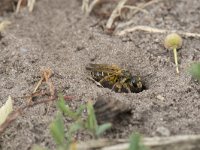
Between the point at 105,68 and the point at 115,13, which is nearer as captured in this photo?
the point at 105,68

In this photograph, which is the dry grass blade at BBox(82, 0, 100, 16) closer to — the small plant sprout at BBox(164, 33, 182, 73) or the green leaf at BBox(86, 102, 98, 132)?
the small plant sprout at BBox(164, 33, 182, 73)

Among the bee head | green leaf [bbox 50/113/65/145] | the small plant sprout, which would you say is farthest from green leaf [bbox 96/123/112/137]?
the small plant sprout

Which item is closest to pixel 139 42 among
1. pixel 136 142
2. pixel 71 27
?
pixel 71 27

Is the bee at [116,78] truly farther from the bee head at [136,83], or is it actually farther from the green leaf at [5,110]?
the green leaf at [5,110]

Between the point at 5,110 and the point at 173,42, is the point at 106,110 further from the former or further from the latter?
the point at 173,42

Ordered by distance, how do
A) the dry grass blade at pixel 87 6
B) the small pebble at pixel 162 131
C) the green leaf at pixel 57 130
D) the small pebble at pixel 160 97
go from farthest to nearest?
the dry grass blade at pixel 87 6
the small pebble at pixel 160 97
the small pebble at pixel 162 131
the green leaf at pixel 57 130

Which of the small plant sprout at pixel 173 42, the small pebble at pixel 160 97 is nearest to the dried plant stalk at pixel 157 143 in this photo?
the small pebble at pixel 160 97

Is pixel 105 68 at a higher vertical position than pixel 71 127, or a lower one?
higher

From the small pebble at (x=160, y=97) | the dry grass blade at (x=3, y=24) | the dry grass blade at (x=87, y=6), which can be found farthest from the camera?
the dry grass blade at (x=87, y=6)

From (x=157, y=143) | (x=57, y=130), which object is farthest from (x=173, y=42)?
(x=57, y=130)
